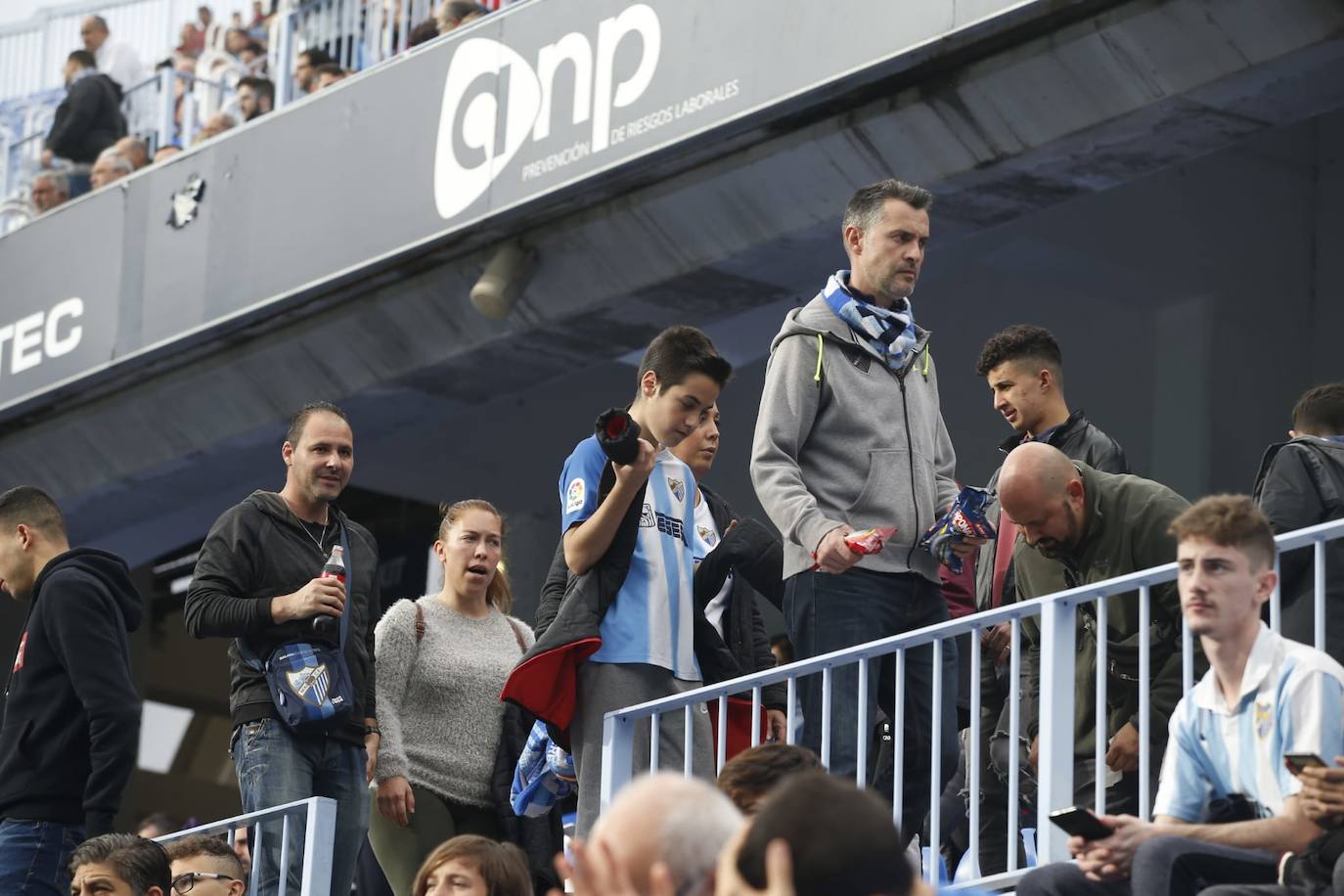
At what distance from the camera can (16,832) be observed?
270 inches

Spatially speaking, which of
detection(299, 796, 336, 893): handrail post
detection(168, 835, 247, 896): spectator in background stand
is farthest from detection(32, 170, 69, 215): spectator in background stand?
detection(299, 796, 336, 893): handrail post

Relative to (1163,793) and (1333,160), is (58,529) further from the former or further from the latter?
(1333,160)

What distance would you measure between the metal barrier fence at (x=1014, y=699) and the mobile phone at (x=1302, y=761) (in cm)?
60

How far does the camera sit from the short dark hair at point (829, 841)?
9.30ft

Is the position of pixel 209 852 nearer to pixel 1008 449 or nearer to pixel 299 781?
pixel 299 781

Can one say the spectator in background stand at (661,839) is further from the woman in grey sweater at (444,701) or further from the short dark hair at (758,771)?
the woman in grey sweater at (444,701)

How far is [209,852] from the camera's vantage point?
274 inches

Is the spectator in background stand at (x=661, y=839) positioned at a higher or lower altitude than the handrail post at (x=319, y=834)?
lower

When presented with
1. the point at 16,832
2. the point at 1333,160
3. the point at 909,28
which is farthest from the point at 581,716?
the point at 1333,160

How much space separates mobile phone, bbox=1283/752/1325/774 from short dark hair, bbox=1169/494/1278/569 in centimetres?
45

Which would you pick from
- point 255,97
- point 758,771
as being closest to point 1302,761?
point 758,771

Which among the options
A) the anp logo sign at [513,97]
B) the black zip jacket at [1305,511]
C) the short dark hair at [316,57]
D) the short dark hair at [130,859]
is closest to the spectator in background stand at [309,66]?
the short dark hair at [316,57]

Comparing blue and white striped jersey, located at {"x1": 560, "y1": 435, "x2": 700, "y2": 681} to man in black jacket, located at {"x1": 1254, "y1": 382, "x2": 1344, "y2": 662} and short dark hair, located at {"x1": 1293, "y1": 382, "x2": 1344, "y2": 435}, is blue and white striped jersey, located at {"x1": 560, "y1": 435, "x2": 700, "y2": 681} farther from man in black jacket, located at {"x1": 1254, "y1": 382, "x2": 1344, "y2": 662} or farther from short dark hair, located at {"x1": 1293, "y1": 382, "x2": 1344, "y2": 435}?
short dark hair, located at {"x1": 1293, "y1": 382, "x2": 1344, "y2": 435}

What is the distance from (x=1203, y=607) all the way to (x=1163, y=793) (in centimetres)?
46
